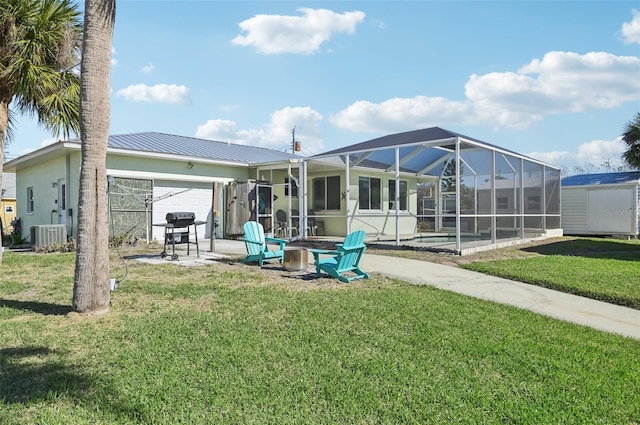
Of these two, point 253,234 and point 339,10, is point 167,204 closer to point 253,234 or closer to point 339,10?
point 253,234

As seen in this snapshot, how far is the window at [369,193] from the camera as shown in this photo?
56.6ft

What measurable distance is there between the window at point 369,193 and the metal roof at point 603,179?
10789mm

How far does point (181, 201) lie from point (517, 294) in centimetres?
1167

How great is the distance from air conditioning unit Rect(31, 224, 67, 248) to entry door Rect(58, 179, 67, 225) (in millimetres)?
1465

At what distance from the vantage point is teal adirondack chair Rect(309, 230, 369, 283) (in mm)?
7164

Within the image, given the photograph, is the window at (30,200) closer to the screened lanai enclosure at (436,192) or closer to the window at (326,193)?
the screened lanai enclosure at (436,192)

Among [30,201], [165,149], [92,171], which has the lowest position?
[92,171]

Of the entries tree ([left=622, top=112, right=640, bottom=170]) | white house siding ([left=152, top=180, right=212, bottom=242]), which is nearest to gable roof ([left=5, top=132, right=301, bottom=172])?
white house siding ([left=152, top=180, right=212, bottom=242])

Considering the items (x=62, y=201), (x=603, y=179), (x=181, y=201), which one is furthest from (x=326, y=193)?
(x=603, y=179)

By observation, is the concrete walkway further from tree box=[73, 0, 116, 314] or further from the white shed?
the white shed

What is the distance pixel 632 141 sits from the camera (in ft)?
56.3

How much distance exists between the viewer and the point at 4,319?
476cm

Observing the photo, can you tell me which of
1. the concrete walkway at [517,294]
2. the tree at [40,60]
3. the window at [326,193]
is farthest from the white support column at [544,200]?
the tree at [40,60]

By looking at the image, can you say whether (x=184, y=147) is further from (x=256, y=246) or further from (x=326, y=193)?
(x=256, y=246)
